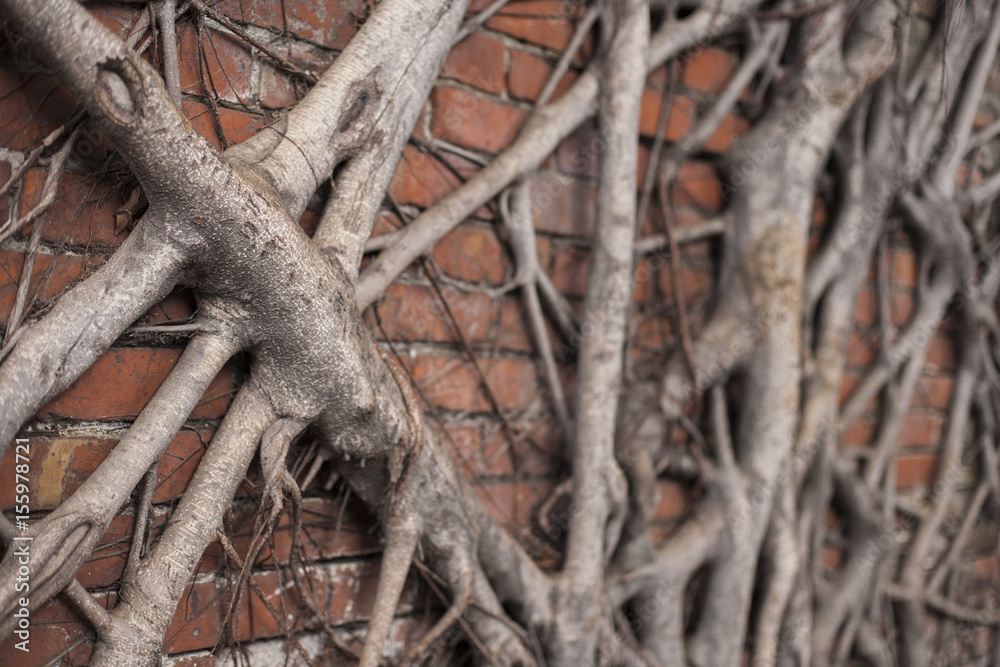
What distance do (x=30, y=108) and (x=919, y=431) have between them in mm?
1556

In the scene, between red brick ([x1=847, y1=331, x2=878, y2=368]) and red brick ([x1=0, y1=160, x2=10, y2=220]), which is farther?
red brick ([x1=847, y1=331, x2=878, y2=368])

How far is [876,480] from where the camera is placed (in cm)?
128

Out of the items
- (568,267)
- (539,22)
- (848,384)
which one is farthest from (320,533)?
(848,384)

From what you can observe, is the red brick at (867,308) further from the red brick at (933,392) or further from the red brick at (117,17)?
the red brick at (117,17)

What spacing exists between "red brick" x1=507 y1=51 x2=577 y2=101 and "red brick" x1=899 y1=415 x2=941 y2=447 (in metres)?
0.99

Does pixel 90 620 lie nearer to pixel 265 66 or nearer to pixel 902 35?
pixel 265 66

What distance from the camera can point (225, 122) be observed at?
2.36ft

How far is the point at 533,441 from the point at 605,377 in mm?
146

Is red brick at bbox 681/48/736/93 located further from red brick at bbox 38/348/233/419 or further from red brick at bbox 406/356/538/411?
red brick at bbox 38/348/233/419

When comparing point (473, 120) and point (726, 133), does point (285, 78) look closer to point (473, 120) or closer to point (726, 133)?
point (473, 120)

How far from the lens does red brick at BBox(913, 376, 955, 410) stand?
1.42 metres

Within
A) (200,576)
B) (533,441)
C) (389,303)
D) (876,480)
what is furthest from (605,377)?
(876,480)

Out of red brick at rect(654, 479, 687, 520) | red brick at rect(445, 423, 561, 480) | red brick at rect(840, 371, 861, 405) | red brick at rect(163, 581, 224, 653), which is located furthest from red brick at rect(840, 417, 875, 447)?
red brick at rect(163, 581, 224, 653)

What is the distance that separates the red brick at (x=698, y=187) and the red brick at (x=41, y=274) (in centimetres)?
82
